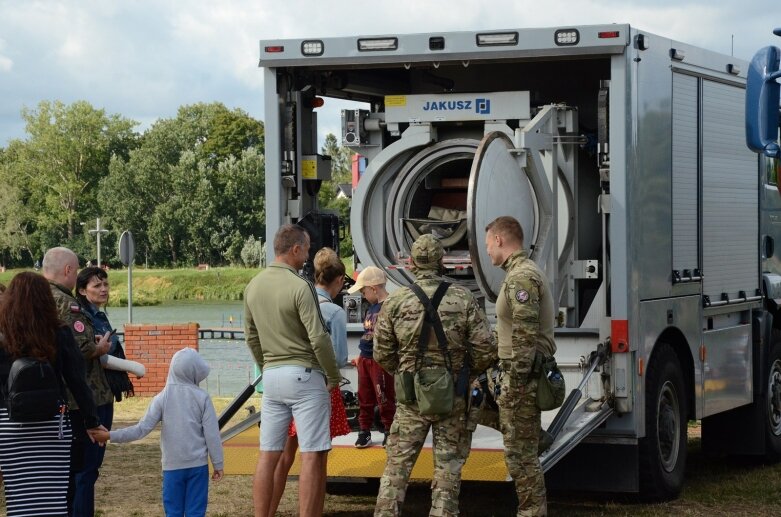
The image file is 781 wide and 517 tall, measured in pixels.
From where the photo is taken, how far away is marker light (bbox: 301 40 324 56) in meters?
9.83

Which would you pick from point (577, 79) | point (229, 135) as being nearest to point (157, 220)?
point (229, 135)

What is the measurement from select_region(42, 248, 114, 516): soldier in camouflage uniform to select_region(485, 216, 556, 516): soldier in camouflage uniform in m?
2.21

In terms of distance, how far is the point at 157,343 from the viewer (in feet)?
78.4

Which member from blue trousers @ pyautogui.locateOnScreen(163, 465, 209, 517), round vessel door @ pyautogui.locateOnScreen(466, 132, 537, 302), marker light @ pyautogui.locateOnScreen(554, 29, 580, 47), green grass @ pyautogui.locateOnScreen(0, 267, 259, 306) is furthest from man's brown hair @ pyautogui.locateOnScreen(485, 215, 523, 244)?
green grass @ pyautogui.locateOnScreen(0, 267, 259, 306)

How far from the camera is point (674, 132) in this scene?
34.3 feet

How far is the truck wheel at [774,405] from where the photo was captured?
12500 millimetres

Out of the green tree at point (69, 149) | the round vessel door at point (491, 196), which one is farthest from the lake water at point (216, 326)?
the green tree at point (69, 149)

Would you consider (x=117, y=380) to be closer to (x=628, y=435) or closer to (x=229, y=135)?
(x=628, y=435)

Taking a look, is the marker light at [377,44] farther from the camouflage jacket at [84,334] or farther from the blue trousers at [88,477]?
the blue trousers at [88,477]

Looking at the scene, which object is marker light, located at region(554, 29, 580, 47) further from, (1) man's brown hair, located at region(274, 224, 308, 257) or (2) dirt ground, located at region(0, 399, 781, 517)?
(2) dirt ground, located at region(0, 399, 781, 517)

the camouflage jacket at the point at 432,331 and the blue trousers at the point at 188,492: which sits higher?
the camouflage jacket at the point at 432,331

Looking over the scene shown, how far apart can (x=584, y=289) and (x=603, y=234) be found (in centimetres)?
73

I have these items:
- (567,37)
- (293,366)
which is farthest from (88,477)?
(567,37)

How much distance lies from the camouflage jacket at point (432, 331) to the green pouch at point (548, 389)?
41cm
